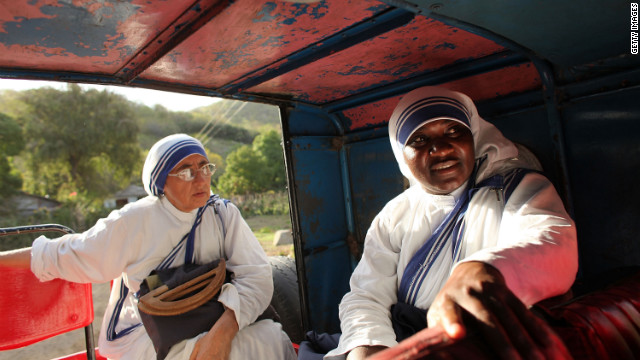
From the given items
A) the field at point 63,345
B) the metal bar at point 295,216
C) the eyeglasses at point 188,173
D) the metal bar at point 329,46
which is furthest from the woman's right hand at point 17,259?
the field at point 63,345

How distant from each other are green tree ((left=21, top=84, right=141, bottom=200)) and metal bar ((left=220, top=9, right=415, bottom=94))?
98.5 feet

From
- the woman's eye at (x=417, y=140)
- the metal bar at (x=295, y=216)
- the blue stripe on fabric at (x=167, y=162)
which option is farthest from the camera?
the metal bar at (x=295, y=216)

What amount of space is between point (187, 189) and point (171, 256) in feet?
1.44

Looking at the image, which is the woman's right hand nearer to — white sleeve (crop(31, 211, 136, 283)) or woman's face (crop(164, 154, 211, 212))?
white sleeve (crop(31, 211, 136, 283))

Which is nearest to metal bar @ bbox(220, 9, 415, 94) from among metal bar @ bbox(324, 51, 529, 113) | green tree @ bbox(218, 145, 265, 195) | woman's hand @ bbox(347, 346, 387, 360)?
metal bar @ bbox(324, 51, 529, 113)

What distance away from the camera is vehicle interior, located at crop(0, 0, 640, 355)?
1.46 meters

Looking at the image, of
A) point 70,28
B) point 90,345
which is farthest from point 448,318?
point 90,345

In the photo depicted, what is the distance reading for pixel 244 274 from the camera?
236cm

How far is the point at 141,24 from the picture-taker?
5.29 ft

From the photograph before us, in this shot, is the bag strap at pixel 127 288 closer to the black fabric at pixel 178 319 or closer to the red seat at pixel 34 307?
the black fabric at pixel 178 319

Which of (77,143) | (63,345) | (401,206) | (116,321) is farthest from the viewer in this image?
(77,143)

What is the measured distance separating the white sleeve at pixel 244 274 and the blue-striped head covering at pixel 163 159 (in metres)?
0.44

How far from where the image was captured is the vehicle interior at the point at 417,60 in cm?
146

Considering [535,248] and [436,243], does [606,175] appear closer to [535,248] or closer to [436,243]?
[436,243]
